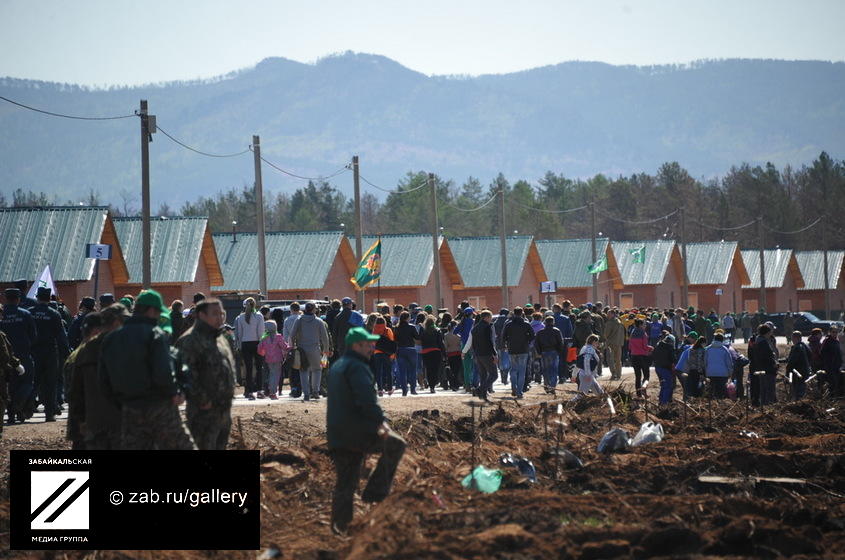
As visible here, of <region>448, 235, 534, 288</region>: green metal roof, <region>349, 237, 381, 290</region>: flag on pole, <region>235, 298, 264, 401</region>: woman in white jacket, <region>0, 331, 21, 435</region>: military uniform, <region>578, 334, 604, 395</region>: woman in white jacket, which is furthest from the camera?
<region>448, 235, 534, 288</region>: green metal roof

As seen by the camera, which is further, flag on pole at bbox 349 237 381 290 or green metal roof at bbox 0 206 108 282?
green metal roof at bbox 0 206 108 282

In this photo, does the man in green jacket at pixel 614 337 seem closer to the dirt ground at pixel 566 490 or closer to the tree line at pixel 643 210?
the dirt ground at pixel 566 490

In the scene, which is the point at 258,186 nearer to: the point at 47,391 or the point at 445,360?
the point at 445,360

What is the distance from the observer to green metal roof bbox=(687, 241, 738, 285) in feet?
284

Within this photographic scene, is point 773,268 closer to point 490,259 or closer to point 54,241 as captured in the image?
point 490,259

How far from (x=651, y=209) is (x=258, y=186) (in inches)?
4344

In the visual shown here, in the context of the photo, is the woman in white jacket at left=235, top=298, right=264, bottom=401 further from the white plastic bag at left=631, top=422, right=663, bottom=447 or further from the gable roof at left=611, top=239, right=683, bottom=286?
the gable roof at left=611, top=239, right=683, bottom=286

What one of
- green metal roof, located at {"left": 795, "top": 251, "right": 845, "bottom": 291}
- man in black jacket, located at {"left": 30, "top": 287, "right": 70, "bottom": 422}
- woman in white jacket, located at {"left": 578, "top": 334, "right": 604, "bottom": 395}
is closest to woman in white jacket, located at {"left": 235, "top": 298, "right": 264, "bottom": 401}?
man in black jacket, located at {"left": 30, "top": 287, "right": 70, "bottom": 422}

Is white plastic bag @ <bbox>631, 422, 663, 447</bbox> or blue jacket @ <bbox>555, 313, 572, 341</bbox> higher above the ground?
blue jacket @ <bbox>555, 313, 572, 341</bbox>

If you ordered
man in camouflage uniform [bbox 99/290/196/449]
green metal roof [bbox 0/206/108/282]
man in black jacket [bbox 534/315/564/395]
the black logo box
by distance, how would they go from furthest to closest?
green metal roof [bbox 0/206/108/282] → man in black jacket [bbox 534/315/564/395] → the black logo box → man in camouflage uniform [bbox 99/290/196/449]

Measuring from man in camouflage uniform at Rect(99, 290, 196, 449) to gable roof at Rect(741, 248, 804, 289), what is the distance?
3370 inches

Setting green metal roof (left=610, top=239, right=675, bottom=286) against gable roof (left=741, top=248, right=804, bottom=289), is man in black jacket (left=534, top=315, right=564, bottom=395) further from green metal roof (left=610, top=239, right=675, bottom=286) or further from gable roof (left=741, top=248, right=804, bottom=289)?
gable roof (left=741, top=248, right=804, bottom=289)

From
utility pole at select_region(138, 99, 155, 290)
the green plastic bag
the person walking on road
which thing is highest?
utility pole at select_region(138, 99, 155, 290)

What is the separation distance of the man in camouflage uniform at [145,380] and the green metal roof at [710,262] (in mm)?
77950
